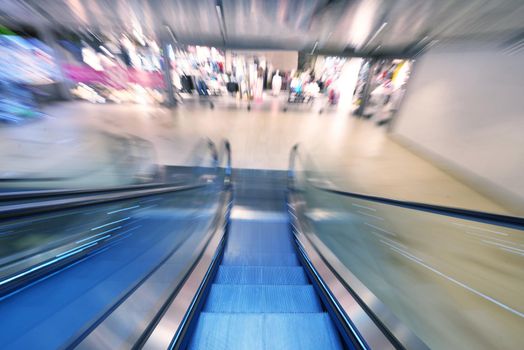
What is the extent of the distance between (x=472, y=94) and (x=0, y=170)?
29.9ft

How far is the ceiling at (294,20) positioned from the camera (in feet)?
12.6

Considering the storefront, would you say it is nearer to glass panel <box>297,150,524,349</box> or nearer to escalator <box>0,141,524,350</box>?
glass panel <box>297,150,524,349</box>

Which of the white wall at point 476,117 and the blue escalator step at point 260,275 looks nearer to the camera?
the blue escalator step at point 260,275

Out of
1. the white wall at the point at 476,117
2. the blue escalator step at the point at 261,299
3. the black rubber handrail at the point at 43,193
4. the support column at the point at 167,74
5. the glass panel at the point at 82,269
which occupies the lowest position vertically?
the blue escalator step at the point at 261,299

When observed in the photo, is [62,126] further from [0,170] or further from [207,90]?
[207,90]

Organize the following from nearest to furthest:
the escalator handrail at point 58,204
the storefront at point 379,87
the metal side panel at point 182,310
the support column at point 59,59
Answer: the escalator handrail at point 58,204 < the metal side panel at point 182,310 < the support column at point 59,59 < the storefront at point 379,87

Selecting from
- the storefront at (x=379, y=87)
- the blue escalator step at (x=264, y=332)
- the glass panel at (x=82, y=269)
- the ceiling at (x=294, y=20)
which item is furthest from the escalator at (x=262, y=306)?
the storefront at (x=379, y=87)

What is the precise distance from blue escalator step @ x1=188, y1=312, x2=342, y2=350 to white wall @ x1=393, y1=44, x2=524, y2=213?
453 cm

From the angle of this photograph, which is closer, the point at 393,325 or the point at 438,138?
the point at 393,325

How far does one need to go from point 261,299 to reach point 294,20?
5.85m

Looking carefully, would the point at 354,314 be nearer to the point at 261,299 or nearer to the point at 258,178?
the point at 261,299

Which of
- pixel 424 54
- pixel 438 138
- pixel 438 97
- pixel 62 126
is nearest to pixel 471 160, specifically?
pixel 438 138

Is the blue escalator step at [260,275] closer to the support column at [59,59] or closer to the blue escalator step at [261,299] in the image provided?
the blue escalator step at [261,299]

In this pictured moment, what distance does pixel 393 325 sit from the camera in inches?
41.9
